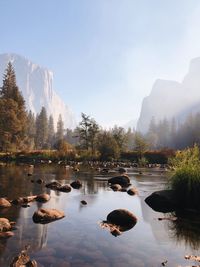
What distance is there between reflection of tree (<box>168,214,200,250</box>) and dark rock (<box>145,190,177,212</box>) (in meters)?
1.40

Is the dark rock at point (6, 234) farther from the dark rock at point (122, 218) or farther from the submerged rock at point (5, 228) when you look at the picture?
the dark rock at point (122, 218)

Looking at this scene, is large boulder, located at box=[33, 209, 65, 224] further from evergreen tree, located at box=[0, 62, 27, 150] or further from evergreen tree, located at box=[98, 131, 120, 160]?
evergreen tree, located at box=[0, 62, 27, 150]

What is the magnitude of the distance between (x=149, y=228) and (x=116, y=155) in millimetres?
43755

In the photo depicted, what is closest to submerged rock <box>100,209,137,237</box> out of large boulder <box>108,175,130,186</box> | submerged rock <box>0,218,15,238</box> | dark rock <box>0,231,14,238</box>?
submerged rock <box>0,218,15,238</box>

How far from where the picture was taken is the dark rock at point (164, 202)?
49.5 ft

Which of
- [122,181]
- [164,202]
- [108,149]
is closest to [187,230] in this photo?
[164,202]

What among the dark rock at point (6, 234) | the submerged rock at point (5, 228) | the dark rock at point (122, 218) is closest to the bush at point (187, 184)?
the dark rock at point (122, 218)

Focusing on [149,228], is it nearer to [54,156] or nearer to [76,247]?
[76,247]

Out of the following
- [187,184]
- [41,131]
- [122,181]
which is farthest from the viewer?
[41,131]

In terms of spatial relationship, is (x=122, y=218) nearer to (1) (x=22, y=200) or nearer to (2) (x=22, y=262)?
(2) (x=22, y=262)

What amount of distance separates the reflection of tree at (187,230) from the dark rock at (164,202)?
1400 millimetres

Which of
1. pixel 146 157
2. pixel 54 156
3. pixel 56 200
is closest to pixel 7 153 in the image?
pixel 54 156

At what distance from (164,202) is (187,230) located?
3802 mm

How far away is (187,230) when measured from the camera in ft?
37.8
